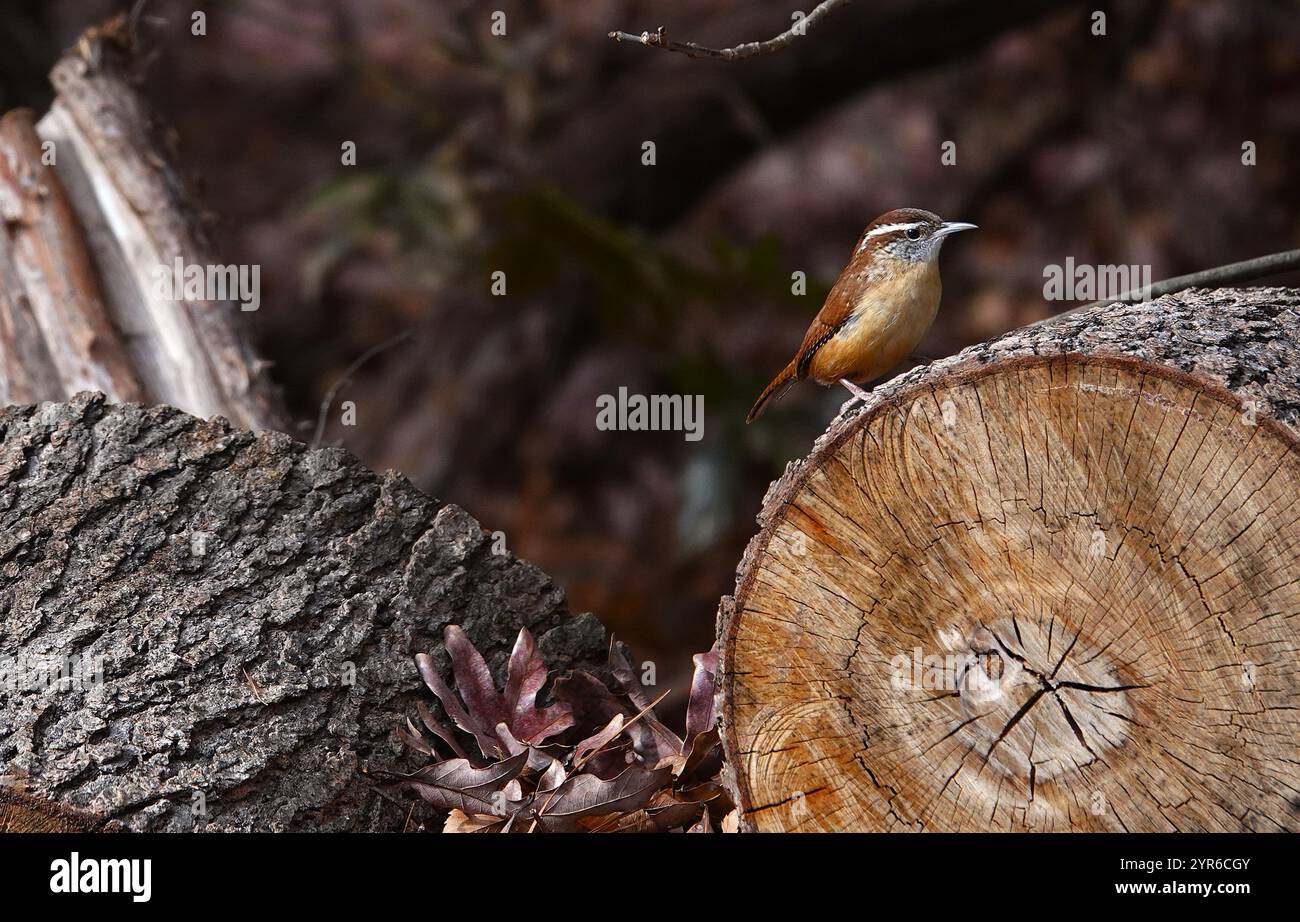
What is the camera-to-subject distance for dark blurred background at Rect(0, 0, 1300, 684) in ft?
23.1

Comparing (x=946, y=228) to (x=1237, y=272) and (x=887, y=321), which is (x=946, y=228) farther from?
(x=1237, y=272)

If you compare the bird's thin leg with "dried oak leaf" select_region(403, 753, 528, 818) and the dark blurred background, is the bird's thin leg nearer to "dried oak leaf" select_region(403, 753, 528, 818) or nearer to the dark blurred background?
"dried oak leaf" select_region(403, 753, 528, 818)

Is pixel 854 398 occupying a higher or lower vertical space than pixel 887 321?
lower

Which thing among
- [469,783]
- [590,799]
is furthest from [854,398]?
[469,783]

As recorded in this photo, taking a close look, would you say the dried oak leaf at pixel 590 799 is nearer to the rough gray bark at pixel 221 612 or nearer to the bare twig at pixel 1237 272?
the rough gray bark at pixel 221 612

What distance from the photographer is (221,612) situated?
3125 millimetres

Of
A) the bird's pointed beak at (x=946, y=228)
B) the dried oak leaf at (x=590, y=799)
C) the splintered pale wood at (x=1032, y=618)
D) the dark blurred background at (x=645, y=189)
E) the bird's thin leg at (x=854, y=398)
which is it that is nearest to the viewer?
the splintered pale wood at (x=1032, y=618)

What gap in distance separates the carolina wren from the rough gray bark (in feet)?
3.47

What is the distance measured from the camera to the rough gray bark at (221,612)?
9.60 ft

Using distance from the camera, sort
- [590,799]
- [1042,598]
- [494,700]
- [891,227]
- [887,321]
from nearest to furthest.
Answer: [1042,598], [590,799], [494,700], [887,321], [891,227]

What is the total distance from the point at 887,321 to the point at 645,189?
4595 mm

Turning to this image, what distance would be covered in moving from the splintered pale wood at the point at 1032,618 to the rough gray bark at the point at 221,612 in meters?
0.92

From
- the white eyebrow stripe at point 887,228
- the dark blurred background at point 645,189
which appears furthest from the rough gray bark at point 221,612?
the dark blurred background at point 645,189
